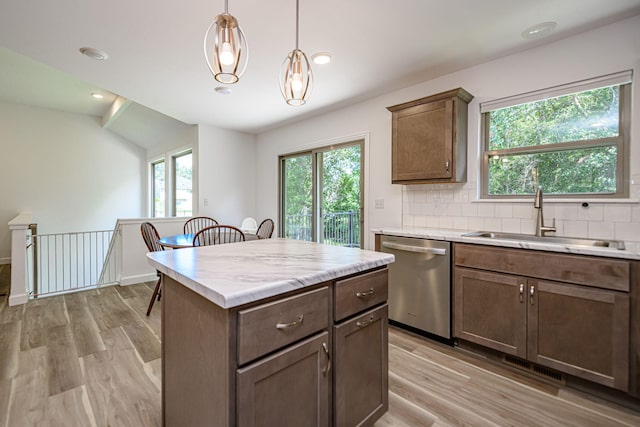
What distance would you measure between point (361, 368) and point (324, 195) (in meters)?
3.09

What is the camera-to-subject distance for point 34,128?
594 centimetres

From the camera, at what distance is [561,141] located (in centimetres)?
233

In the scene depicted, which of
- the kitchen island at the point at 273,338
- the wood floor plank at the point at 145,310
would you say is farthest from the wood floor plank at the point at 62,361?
the kitchen island at the point at 273,338

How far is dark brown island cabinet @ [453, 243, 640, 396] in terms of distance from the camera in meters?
1.66

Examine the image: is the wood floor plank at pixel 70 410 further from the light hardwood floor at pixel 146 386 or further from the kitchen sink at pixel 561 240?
the kitchen sink at pixel 561 240

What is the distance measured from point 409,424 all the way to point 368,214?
2305mm

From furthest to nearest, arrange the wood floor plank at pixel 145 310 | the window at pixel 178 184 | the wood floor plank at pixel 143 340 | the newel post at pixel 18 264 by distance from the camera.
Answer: the window at pixel 178 184 → the newel post at pixel 18 264 → the wood floor plank at pixel 145 310 → the wood floor plank at pixel 143 340

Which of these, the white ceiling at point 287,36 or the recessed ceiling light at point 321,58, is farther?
the recessed ceiling light at point 321,58

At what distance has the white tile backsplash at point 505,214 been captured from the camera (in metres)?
2.03

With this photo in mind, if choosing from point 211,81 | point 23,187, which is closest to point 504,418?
point 211,81

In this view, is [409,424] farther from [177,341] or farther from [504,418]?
[177,341]

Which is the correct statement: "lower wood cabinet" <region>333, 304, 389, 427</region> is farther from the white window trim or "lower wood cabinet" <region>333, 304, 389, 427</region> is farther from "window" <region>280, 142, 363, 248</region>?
the white window trim

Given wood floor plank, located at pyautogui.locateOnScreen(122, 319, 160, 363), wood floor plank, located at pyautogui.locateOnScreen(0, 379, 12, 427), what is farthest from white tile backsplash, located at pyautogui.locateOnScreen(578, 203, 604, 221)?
wood floor plank, located at pyautogui.locateOnScreen(0, 379, 12, 427)

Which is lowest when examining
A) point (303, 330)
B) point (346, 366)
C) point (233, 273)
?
point (346, 366)
